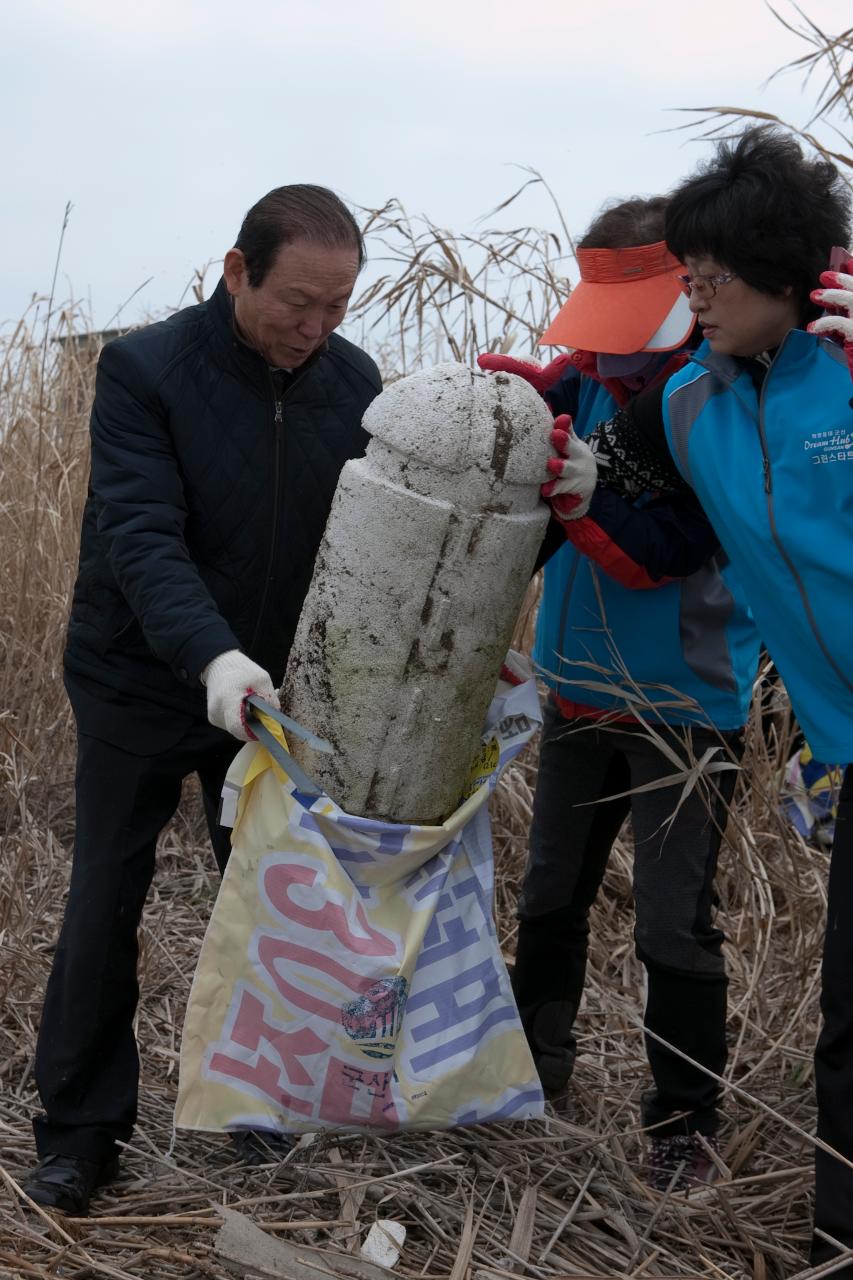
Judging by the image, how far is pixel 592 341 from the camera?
2275 millimetres

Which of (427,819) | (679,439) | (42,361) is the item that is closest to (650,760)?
(427,819)

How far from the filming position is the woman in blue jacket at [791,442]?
6.38 ft

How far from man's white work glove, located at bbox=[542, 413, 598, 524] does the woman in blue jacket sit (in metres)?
0.15

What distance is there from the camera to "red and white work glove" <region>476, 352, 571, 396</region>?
2.37 meters

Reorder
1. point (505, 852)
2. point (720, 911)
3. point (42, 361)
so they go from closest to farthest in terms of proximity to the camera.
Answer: point (720, 911), point (505, 852), point (42, 361)

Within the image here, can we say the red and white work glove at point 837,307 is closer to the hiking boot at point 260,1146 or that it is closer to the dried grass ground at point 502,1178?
the dried grass ground at point 502,1178

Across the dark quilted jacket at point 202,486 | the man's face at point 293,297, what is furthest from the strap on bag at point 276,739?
the man's face at point 293,297

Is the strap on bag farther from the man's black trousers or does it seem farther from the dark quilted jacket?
the man's black trousers

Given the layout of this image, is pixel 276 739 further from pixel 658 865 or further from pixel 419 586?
pixel 658 865

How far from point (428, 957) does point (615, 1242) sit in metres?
0.58

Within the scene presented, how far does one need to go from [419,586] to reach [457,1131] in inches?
42.5

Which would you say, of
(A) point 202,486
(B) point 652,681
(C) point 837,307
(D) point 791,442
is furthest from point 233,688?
(C) point 837,307

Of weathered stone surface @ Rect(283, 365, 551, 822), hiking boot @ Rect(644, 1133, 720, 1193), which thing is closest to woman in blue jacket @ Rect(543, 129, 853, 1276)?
weathered stone surface @ Rect(283, 365, 551, 822)

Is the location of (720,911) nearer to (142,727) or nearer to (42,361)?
(142,727)
